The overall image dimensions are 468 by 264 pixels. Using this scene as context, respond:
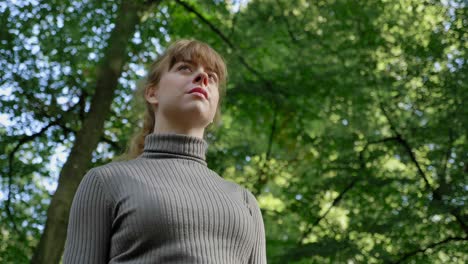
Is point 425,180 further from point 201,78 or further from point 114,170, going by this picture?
point 114,170

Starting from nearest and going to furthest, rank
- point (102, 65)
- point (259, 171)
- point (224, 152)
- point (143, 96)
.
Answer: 1. point (143, 96)
2. point (102, 65)
3. point (224, 152)
4. point (259, 171)

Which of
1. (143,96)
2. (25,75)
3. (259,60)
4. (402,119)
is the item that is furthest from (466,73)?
(143,96)

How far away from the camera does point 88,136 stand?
8188mm

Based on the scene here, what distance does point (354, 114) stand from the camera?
8.98 meters

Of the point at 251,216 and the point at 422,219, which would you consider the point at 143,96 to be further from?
the point at 422,219

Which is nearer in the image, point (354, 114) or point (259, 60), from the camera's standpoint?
point (354, 114)

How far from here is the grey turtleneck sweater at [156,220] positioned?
7.20 feet

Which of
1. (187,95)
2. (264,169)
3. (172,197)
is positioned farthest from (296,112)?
(172,197)

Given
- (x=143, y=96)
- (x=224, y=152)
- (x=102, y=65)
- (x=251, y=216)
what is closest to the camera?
(x=251, y=216)

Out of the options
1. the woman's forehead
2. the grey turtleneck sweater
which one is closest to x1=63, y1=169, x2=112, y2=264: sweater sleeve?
the grey turtleneck sweater

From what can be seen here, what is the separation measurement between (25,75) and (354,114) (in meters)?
3.68

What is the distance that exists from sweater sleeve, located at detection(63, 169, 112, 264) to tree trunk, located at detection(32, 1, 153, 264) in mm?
5320

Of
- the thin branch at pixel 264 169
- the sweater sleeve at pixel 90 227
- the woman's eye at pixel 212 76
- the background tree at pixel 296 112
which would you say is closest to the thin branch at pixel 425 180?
the background tree at pixel 296 112

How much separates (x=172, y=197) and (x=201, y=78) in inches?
17.1
